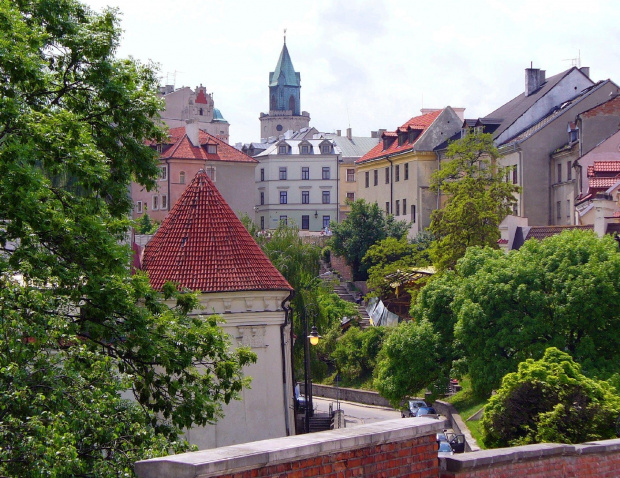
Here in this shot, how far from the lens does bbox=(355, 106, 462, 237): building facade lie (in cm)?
7781

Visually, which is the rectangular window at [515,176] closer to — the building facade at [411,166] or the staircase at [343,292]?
the building facade at [411,166]

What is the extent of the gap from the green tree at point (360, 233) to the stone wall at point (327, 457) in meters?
64.8

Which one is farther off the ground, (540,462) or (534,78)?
(534,78)

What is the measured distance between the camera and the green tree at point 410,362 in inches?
1528

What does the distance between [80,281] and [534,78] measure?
60.4 m

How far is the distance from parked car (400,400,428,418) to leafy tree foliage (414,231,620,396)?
5.62 m

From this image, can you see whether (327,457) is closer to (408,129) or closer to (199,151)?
(408,129)

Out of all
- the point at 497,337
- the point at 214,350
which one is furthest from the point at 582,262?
the point at 214,350

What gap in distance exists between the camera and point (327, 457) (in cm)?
848

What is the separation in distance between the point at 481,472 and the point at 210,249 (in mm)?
15662

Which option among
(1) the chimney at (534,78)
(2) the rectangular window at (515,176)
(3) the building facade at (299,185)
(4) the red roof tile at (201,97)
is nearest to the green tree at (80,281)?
(2) the rectangular window at (515,176)

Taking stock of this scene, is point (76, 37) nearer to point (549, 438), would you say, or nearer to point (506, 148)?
point (549, 438)

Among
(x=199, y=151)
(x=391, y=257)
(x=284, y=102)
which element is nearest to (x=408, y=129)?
(x=391, y=257)

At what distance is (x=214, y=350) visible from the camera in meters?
16.4
